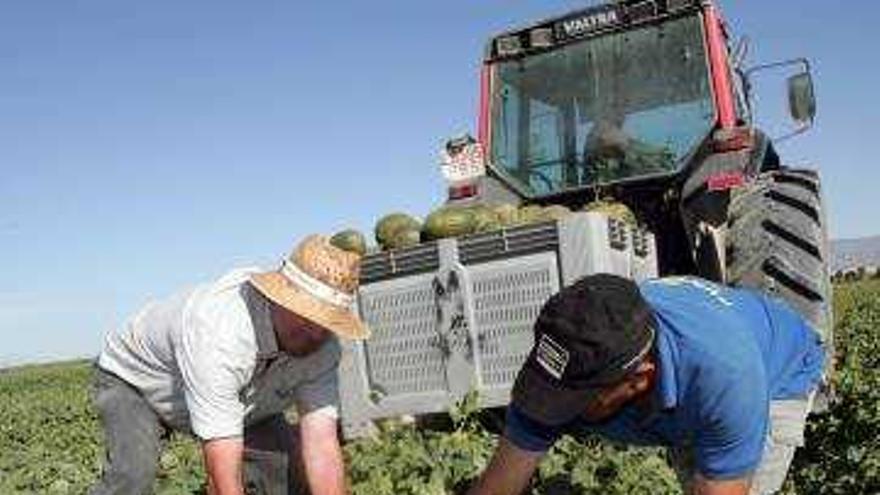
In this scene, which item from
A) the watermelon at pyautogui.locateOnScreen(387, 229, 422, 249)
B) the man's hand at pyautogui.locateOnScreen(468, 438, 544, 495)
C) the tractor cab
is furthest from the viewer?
the tractor cab

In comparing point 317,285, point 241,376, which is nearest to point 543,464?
point 241,376

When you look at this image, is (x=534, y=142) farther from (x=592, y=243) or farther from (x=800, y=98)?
(x=592, y=243)

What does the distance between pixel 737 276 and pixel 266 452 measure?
8.82 ft

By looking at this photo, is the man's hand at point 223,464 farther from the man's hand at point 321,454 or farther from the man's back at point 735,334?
the man's back at point 735,334

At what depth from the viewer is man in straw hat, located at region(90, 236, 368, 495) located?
458 centimetres

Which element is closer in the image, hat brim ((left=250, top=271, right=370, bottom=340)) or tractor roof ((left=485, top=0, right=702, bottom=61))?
hat brim ((left=250, top=271, right=370, bottom=340))

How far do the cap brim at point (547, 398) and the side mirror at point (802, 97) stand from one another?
5.05 metres

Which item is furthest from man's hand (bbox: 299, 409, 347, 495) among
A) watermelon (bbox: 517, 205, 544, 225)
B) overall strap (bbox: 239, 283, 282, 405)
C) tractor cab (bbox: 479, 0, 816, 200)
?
tractor cab (bbox: 479, 0, 816, 200)

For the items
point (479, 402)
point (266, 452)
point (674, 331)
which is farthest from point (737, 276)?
point (674, 331)

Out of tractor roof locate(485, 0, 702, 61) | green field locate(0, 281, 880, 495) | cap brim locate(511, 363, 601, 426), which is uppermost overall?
tractor roof locate(485, 0, 702, 61)

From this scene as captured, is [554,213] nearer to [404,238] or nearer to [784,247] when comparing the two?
[404,238]

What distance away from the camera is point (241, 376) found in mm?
4742

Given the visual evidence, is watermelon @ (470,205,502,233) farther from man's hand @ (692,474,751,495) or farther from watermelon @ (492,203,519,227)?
man's hand @ (692,474,751,495)

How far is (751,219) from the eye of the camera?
719 centimetres
